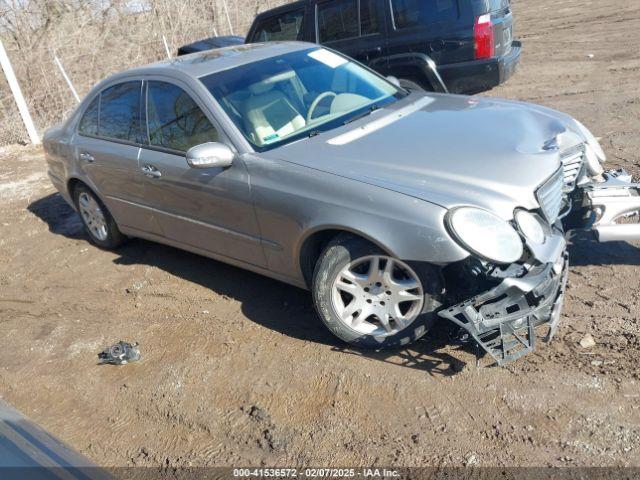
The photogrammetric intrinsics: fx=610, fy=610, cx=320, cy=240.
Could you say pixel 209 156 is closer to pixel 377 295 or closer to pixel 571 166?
pixel 377 295

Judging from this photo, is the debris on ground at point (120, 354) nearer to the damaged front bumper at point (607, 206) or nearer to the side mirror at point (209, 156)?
the side mirror at point (209, 156)

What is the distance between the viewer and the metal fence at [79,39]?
474 inches

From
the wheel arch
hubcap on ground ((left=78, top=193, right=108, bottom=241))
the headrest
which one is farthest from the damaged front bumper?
hubcap on ground ((left=78, top=193, right=108, bottom=241))

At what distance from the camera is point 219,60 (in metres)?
4.62

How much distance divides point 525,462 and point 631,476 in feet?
1.36

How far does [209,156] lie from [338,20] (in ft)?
17.1

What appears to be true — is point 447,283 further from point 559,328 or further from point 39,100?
point 39,100

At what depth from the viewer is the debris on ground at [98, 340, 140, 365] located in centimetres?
398

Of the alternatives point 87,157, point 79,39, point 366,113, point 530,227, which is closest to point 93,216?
point 87,157

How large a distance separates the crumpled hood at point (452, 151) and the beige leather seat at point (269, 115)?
199mm

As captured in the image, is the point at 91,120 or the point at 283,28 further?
the point at 283,28

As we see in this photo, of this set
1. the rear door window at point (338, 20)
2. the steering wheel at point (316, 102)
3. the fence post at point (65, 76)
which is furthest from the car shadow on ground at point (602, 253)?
the fence post at point (65, 76)

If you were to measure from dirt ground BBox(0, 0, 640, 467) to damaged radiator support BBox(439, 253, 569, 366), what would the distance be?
223 millimetres

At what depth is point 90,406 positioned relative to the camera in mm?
3637
